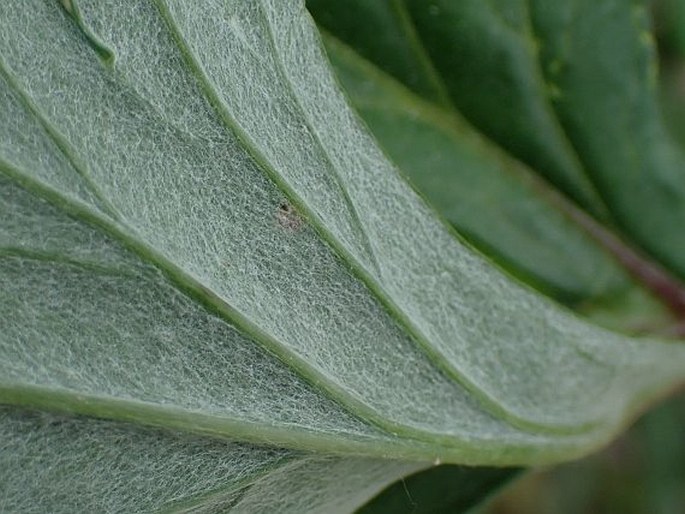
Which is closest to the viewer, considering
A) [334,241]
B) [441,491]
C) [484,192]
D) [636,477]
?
[334,241]

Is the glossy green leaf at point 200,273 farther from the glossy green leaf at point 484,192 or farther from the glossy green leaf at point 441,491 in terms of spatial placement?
the glossy green leaf at point 484,192

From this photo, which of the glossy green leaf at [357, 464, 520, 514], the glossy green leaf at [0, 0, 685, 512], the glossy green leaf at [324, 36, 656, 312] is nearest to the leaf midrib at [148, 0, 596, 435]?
the glossy green leaf at [0, 0, 685, 512]

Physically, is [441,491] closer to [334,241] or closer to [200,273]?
[334,241]

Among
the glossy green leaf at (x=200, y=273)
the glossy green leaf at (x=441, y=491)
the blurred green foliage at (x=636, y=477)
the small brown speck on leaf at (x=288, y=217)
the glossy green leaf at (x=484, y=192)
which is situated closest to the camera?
the glossy green leaf at (x=200, y=273)

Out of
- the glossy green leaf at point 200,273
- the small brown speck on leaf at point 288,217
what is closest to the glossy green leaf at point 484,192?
the glossy green leaf at point 200,273

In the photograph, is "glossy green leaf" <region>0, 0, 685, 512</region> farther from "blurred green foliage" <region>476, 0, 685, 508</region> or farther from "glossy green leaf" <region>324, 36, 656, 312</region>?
"blurred green foliage" <region>476, 0, 685, 508</region>

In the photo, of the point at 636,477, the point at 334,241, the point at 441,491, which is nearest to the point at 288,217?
the point at 334,241

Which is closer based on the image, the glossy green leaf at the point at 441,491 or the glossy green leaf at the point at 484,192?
the glossy green leaf at the point at 441,491

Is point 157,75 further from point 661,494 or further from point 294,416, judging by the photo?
point 661,494
